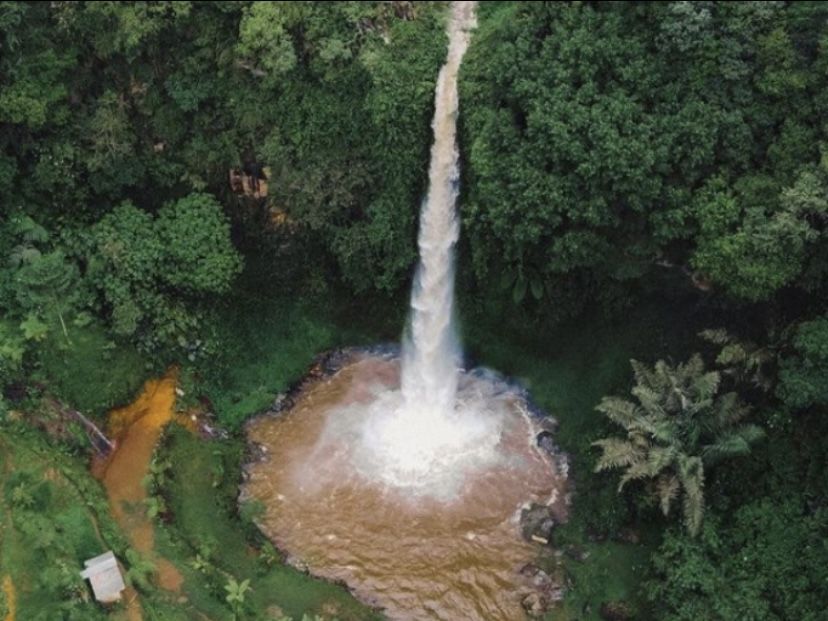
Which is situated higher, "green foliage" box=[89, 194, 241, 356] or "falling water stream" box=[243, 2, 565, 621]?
"green foliage" box=[89, 194, 241, 356]

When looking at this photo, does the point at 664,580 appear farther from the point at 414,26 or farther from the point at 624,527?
the point at 414,26

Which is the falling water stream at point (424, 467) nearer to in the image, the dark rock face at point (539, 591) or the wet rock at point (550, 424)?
the dark rock face at point (539, 591)

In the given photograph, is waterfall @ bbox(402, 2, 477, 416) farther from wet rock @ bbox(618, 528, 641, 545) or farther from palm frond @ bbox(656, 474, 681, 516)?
palm frond @ bbox(656, 474, 681, 516)

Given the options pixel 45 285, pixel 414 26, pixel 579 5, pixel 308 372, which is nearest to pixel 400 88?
pixel 414 26

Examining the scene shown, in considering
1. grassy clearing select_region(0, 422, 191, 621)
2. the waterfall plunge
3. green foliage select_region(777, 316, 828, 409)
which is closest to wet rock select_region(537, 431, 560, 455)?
the waterfall plunge

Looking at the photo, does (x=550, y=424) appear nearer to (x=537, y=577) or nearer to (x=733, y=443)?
(x=537, y=577)

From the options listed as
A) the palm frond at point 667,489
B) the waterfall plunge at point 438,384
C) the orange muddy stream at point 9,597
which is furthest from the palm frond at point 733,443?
the orange muddy stream at point 9,597
